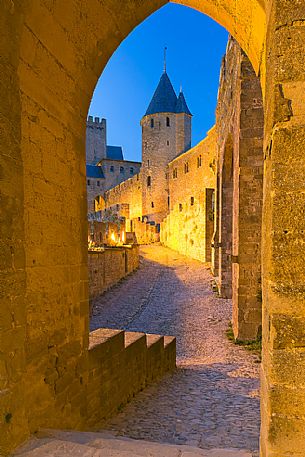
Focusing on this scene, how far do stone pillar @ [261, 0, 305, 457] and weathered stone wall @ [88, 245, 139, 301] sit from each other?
9.60 meters

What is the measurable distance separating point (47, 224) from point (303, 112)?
2.07m

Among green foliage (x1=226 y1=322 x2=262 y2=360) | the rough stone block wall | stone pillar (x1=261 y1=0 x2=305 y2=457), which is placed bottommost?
green foliage (x1=226 y1=322 x2=262 y2=360)

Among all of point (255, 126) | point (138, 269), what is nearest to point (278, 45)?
point (255, 126)

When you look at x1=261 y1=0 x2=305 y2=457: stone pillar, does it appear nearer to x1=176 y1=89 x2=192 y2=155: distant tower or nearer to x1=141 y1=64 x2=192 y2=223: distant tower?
x1=141 y1=64 x2=192 y2=223: distant tower

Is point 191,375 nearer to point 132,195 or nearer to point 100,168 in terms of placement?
point 132,195

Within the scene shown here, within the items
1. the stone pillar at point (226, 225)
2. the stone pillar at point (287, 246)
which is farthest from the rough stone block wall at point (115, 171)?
the stone pillar at point (287, 246)

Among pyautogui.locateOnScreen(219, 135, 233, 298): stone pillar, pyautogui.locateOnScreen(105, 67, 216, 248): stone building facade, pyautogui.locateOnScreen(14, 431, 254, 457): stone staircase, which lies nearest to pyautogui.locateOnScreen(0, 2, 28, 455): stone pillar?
pyautogui.locateOnScreen(14, 431, 254, 457): stone staircase

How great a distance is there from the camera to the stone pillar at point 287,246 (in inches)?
54.2

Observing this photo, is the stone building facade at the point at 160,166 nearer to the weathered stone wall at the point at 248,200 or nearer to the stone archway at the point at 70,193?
the weathered stone wall at the point at 248,200

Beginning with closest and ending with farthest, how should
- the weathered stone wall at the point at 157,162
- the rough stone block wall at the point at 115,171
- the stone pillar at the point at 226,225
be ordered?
the stone pillar at the point at 226,225 → the weathered stone wall at the point at 157,162 → the rough stone block wall at the point at 115,171

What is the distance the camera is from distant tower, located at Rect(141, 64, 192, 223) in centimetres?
3553

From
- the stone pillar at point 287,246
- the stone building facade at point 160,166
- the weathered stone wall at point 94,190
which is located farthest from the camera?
the weathered stone wall at point 94,190

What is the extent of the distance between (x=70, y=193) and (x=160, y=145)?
34.9 meters

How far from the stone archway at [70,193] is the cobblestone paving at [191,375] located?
1186 millimetres
